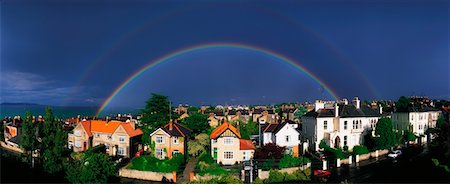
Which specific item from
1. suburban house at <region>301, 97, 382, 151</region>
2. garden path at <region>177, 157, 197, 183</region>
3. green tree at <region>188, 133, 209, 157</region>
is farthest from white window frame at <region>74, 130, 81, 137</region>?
suburban house at <region>301, 97, 382, 151</region>

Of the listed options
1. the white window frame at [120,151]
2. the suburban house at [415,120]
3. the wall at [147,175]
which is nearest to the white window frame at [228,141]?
the wall at [147,175]

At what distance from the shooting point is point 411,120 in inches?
1886

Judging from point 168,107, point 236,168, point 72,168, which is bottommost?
point 236,168

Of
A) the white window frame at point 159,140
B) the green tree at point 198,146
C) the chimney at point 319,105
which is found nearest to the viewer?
the white window frame at point 159,140

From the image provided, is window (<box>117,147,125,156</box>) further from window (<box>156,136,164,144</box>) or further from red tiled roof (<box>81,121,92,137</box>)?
window (<box>156,136,164,144</box>)

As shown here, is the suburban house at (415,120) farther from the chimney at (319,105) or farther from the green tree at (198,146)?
the green tree at (198,146)

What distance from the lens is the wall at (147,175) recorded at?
27.6 metres

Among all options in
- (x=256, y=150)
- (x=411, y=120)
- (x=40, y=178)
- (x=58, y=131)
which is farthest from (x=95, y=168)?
(x=411, y=120)

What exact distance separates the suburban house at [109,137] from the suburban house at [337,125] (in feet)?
62.6

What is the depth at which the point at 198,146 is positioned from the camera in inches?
1387

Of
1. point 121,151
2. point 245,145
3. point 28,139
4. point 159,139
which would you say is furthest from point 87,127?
point 245,145

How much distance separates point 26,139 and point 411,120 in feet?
149

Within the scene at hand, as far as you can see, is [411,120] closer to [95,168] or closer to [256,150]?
[256,150]

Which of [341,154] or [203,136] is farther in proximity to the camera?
[203,136]
